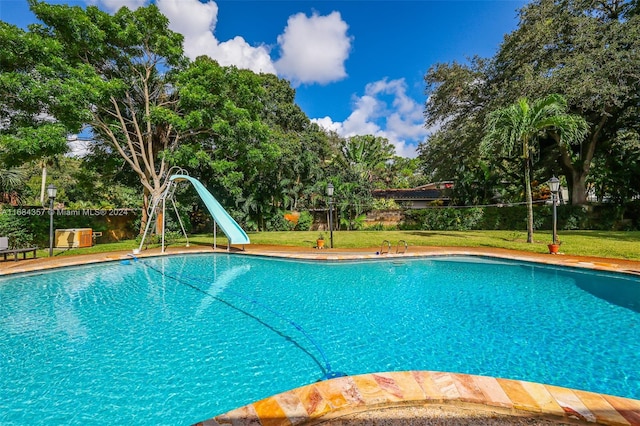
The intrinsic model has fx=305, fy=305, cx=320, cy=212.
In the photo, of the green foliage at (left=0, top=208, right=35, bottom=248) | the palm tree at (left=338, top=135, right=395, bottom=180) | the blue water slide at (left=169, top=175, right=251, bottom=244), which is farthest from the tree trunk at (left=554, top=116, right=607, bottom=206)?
the green foliage at (left=0, top=208, right=35, bottom=248)

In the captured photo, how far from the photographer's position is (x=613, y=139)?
18812mm

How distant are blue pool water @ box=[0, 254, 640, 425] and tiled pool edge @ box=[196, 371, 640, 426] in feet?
3.45

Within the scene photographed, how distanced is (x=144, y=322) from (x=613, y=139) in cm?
2592

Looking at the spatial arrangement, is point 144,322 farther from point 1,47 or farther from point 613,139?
point 613,139

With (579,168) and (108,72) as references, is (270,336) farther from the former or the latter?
(579,168)

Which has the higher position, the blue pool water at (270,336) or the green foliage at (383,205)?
the green foliage at (383,205)

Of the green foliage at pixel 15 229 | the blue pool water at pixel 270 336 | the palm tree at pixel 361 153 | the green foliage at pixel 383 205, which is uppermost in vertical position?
the palm tree at pixel 361 153

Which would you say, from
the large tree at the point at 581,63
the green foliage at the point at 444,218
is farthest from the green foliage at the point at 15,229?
the large tree at the point at 581,63

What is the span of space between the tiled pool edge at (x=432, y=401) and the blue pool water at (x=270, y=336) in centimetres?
105

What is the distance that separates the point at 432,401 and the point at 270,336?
10.4ft

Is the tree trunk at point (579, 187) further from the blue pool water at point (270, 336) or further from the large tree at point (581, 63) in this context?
the blue pool water at point (270, 336)

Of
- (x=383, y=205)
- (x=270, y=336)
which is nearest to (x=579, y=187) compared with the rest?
(x=383, y=205)

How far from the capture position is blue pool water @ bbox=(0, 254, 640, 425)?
12.0 ft

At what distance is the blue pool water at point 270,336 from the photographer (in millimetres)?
3662
